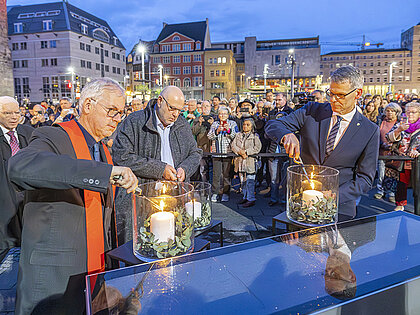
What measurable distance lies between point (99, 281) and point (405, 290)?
1.26m

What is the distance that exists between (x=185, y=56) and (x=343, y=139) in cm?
7175

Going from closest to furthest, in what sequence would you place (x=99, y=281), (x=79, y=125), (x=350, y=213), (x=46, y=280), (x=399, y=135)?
(x=99, y=281)
(x=46, y=280)
(x=79, y=125)
(x=350, y=213)
(x=399, y=135)

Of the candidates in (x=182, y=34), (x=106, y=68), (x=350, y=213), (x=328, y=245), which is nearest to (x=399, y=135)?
(x=350, y=213)

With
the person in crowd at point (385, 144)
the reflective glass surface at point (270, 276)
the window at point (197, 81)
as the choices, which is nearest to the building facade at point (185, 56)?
the window at point (197, 81)

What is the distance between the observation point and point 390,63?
96.4 meters

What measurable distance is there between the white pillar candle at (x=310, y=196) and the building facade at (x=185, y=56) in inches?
2765

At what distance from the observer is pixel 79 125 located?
7.07ft

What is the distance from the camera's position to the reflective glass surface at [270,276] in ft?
4.15

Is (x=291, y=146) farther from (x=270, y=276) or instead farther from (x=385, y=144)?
(x=385, y=144)

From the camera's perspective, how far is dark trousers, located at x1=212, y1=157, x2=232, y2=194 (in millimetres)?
7507

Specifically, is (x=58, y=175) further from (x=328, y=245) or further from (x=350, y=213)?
(x=350, y=213)

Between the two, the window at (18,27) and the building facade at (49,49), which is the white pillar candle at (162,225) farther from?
the window at (18,27)

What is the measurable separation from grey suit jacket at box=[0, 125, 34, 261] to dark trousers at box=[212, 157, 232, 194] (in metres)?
4.11

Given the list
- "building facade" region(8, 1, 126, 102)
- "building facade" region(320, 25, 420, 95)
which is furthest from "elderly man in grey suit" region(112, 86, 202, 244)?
"building facade" region(320, 25, 420, 95)
